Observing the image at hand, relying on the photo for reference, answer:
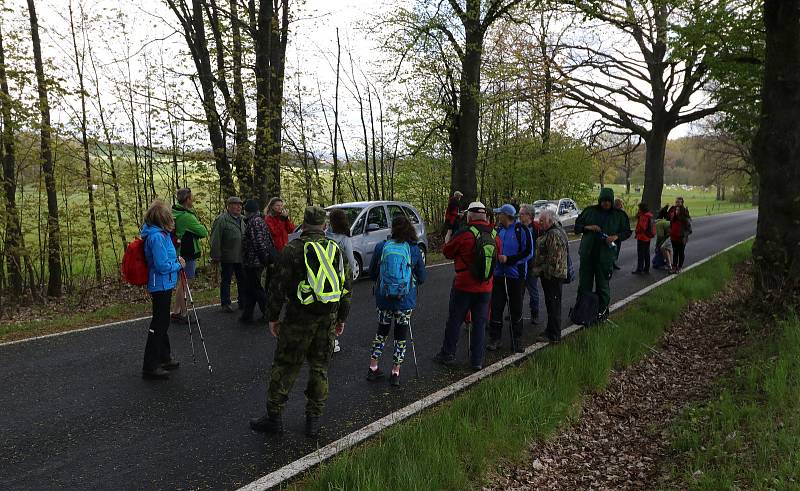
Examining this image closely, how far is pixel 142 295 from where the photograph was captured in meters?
12.2

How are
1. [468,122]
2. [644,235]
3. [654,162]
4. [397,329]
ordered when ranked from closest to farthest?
[397,329], [644,235], [468,122], [654,162]

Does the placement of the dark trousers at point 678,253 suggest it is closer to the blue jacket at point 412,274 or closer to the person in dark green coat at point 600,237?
the person in dark green coat at point 600,237

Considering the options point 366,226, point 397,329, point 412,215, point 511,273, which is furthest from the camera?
point 412,215

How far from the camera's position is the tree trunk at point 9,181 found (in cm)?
1055

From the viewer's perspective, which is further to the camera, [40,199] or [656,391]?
[40,199]

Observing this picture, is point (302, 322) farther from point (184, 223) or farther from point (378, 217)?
point (378, 217)

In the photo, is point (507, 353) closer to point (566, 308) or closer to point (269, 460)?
point (566, 308)

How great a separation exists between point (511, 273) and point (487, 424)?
305cm

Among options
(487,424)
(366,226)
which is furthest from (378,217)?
(487,424)

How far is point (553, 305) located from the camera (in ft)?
24.1

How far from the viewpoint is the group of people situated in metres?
4.32

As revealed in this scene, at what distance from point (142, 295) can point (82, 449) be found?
28.7 feet

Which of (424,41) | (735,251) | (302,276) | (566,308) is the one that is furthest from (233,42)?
(735,251)

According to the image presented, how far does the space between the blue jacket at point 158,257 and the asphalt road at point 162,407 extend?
107 cm
